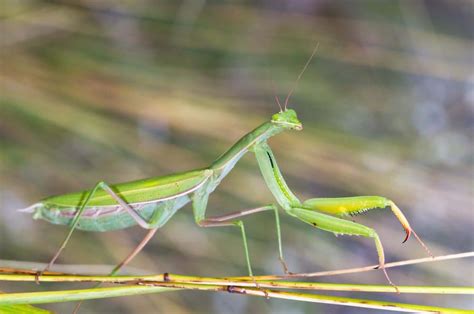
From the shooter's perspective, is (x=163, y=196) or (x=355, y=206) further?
(x=163, y=196)

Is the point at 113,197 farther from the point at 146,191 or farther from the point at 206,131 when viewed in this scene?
the point at 206,131

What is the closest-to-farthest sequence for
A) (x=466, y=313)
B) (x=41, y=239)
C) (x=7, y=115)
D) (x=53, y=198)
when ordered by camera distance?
(x=466, y=313), (x=53, y=198), (x=7, y=115), (x=41, y=239)

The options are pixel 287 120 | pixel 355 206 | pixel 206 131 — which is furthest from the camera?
pixel 206 131

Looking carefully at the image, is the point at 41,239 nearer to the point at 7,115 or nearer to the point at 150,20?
the point at 7,115

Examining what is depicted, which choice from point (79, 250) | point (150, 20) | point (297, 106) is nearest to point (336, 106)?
point (297, 106)

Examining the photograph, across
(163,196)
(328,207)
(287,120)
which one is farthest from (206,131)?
(328,207)
